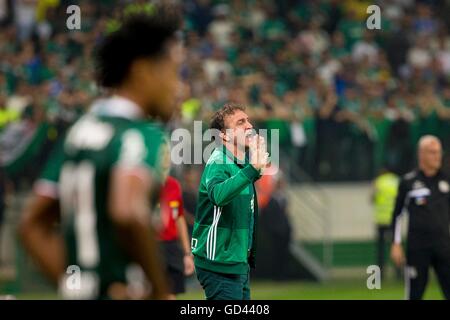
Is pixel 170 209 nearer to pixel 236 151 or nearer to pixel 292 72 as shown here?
pixel 236 151

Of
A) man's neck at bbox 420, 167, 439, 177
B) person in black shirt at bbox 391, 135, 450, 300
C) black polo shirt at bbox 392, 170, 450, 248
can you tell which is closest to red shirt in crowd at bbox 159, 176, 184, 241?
person in black shirt at bbox 391, 135, 450, 300

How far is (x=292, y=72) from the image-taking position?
74.6 ft

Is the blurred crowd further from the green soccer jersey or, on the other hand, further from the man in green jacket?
the green soccer jersey

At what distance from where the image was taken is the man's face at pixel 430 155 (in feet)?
41.2

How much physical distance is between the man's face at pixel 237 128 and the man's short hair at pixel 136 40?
4.59m

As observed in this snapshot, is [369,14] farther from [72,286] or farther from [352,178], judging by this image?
[72,286]

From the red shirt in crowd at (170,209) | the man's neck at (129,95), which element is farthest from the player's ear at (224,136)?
the man's neck at (129,95)

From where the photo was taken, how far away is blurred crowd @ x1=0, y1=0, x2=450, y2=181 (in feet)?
65.2

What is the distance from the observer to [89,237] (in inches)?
162

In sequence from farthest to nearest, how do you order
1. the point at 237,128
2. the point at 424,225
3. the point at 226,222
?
the point at 424,225 → the point at 237,128 → the point at 226,222

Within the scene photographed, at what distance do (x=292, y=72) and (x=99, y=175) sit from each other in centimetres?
1886

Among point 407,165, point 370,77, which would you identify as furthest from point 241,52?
point 407,165

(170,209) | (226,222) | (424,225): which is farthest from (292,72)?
(226,222)

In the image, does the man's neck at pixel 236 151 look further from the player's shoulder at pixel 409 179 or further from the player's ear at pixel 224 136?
the player's shoulder at pixel 409 179
